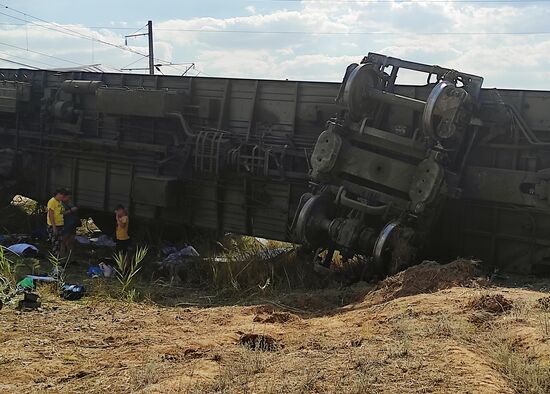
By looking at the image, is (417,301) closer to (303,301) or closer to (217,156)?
(303,301)

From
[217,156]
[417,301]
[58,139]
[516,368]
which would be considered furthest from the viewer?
[58,139]

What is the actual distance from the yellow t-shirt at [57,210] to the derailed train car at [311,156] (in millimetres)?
1642

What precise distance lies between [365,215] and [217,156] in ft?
11.4

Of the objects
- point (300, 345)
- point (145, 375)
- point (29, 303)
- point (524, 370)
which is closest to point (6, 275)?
point (29, 303)

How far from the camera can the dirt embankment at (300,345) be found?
4473 mm

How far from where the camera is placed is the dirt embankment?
447cm

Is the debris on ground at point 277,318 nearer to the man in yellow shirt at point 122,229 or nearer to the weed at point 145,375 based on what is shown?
the weed at point 145,375

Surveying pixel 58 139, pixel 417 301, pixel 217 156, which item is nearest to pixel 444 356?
pixel 417 301

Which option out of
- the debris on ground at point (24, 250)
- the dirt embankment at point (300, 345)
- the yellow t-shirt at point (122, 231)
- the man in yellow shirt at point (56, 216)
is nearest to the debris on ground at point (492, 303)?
the dirt embankment at point (300, 345)

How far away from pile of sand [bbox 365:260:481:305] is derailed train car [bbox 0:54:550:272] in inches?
35.6

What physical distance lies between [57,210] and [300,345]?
7609mm

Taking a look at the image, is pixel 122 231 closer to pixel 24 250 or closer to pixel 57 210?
pixel 57 210

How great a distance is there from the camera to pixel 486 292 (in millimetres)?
7246

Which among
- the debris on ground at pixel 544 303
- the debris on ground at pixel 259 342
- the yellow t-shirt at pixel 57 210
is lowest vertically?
the yellow t-shirt at pixel 57 210
